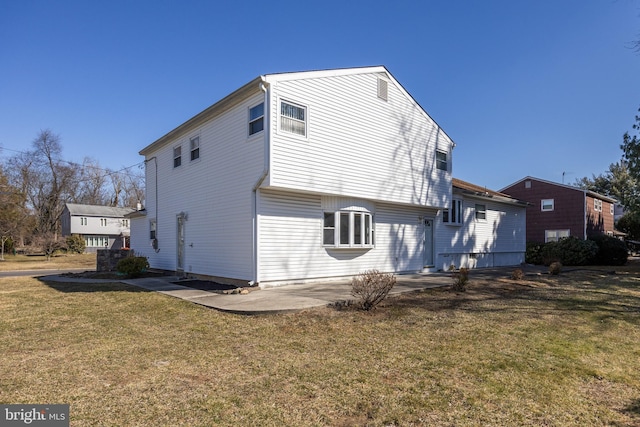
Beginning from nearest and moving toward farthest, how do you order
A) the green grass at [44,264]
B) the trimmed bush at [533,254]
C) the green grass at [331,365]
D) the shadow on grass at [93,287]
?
the green grass at [331,365], the shadow on grass at [93,287], the trimmed bush at [533,254], the green grass at [44,264]

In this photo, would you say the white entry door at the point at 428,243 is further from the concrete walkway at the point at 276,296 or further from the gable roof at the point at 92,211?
the gable roof at the point at 92,211

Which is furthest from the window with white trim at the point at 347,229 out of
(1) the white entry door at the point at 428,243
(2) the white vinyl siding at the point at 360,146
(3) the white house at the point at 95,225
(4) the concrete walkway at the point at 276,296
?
(3) the white house at the point at 95,225

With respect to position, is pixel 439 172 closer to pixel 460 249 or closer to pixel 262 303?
pixel 460 249

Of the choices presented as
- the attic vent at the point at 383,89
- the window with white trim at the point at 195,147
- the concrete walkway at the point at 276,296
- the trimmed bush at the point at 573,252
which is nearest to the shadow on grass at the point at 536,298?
the concrete walkway at the point at 276,296

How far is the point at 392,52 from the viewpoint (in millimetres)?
14742

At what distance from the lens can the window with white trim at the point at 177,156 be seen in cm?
1450

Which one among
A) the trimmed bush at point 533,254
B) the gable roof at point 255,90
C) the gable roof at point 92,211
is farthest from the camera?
the gable roof at point 92,211

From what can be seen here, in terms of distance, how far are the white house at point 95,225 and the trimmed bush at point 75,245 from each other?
13.8 feet

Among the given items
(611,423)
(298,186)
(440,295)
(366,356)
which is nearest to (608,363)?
(611,423)

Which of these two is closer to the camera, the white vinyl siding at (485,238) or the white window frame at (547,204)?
the white vinyl siding at (485,238)

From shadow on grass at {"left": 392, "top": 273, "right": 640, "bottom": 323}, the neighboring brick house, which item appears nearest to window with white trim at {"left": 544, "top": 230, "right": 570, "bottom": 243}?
the neighboring brick house

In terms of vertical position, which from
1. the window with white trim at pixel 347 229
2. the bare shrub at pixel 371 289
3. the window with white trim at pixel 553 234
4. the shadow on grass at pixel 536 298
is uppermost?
the window with white trim at pixel 347 229

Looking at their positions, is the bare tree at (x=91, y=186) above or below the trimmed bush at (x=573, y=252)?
above

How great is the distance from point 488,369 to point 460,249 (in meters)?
14.1
